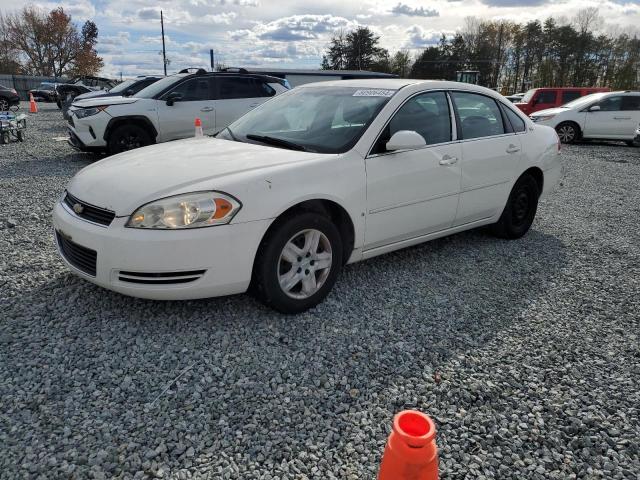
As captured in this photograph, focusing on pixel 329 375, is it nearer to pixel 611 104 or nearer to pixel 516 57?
pixel 611 104

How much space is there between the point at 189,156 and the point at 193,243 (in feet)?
3.16

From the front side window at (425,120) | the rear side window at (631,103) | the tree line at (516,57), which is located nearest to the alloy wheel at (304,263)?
the front side window at (425,120)

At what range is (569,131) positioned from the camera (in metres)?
15.3

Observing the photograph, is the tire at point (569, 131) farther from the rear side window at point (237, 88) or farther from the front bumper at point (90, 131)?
the front bumper at point (90, 131)

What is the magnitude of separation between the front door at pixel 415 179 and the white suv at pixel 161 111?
20.4 ft

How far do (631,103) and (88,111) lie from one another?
14634 mm

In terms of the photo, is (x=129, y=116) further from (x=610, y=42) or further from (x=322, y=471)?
(x=610, y=42)

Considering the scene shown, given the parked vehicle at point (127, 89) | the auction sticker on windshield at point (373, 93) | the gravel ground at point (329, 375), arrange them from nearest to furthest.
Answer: the gravel ground at point (329, 375), the auction sticker on windshield at point (373, 93), the parked vehicle at point (127, 89)

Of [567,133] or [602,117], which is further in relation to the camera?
[567,133]

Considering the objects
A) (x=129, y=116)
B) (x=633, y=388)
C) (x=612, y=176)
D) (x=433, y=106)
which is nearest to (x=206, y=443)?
(x=633, y=388)

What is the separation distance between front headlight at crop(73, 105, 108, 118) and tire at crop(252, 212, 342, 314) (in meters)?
7.17

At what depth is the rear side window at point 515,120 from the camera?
4.92 m

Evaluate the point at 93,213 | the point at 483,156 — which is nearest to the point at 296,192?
the point at 93,213

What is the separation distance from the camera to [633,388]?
2.73 m
